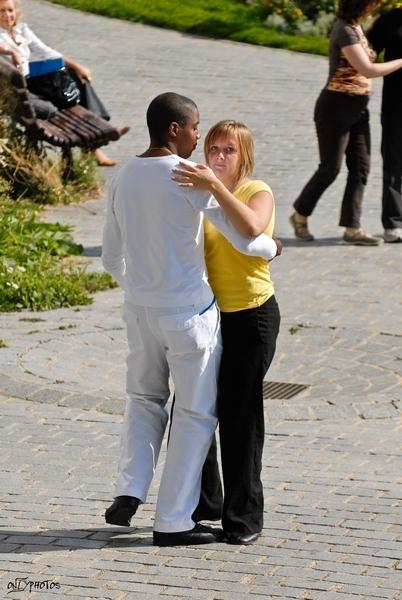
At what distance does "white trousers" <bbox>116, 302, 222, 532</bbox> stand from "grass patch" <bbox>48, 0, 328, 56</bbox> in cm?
1385

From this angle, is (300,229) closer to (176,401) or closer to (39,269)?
(39,269)

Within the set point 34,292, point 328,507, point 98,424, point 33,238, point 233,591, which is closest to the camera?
point 233,591

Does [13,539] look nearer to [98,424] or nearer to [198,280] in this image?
[198,280]

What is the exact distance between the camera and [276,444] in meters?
7.19

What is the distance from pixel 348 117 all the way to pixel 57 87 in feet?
9.85

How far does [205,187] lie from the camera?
5340mm

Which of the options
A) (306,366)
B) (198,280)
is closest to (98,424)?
(306,366)

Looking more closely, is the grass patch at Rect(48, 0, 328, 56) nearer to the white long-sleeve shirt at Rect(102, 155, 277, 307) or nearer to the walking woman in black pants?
the walking woman in black pants

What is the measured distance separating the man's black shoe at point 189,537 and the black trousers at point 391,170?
6234 millimetres

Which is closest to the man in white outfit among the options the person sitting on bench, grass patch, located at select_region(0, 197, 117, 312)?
grass patch, located at select_region(0, 197, 117, 312)

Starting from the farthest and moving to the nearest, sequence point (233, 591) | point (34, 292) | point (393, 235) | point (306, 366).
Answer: point (393, 235) < point (34, 292) < point (306, 366) < point (233, 591)

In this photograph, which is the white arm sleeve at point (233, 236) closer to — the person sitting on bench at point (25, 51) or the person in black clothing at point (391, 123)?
the person in black clothing at point (391, 123)

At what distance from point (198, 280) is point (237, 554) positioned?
1045mm

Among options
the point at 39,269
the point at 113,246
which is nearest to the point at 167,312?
the point at 113,246
